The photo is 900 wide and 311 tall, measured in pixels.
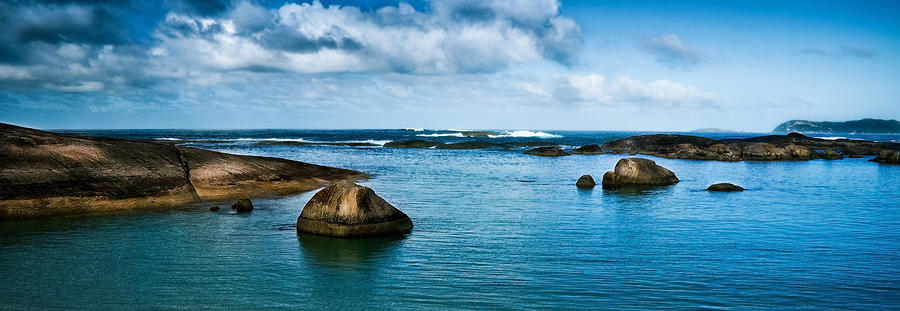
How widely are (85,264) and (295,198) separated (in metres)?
12.0

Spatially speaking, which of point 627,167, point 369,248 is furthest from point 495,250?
point 627,167

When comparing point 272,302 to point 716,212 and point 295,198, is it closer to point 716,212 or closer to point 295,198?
point 295,198

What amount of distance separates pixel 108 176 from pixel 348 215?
11207mm

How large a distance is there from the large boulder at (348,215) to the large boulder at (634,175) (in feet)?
60.7

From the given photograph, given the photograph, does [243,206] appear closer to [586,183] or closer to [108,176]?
[108,176]

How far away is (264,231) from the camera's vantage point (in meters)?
18.0

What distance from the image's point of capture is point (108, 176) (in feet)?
71.1

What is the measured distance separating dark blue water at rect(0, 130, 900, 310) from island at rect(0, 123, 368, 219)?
1.26 metres

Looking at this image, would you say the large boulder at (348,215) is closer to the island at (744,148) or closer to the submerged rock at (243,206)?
the submerged rock at (243,206)

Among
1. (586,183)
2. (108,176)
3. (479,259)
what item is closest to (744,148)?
(586,183)

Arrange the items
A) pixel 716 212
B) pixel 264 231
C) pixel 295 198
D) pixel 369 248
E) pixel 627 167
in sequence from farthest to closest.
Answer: pixel 627 167 → pixel 295 198 → pixel 716 212 → pixel 264 231 → pixel 369 248

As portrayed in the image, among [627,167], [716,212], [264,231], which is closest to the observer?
[264,231]

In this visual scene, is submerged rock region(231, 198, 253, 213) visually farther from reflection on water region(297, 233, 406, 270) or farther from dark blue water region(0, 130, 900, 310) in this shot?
reflection on water region(297, 233, 406, 270)

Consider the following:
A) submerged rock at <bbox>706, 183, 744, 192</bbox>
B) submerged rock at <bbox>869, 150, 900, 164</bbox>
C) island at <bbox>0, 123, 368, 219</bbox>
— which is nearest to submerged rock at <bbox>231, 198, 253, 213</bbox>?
island at <bbox>0, 123, 368, 219</bbox>
